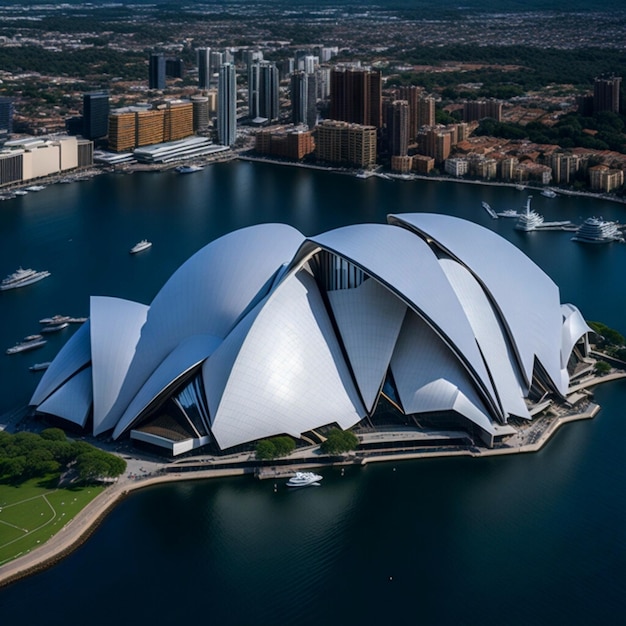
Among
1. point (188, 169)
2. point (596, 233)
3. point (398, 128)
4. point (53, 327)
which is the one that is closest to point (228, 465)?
point (53, 327)

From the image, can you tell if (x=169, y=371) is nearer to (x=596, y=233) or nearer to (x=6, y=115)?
(x=596, y=233)

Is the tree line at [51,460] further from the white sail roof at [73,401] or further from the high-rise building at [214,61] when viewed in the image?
the high-rise building at [214,61]

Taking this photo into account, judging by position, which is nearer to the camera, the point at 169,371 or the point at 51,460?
the point at 51,460

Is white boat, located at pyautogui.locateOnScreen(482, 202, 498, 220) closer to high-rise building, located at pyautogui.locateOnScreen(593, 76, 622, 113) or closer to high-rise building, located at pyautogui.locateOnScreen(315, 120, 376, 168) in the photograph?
high-rise building, located at pyautogui.locateOnScreen(315, 120, 376, 168)

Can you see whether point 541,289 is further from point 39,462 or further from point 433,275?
point 39,462

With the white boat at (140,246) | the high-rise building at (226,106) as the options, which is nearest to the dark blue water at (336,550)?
the white boat at (140,246)

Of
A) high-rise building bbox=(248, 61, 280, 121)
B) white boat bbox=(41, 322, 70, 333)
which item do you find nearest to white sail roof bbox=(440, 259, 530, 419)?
white boat bbox=(41, 322, 70, 333)
